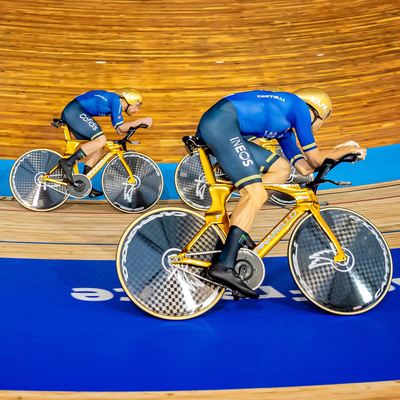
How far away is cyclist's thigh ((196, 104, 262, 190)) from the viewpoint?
204cm

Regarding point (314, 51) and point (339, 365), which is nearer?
point (339, 365)

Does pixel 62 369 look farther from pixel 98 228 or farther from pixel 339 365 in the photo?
pixel 98 228

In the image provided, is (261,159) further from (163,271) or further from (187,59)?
(187,59)

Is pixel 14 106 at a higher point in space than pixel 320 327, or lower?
higher

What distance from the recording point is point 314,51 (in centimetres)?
675

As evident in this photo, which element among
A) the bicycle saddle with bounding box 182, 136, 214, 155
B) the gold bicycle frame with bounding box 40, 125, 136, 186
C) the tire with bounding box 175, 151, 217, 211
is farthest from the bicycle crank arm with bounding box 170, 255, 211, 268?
the gold bicycle frame with bounding box 40, 125, 136, 186

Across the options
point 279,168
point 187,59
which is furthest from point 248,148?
point 187,59

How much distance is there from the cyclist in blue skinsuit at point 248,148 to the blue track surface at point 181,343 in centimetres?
26

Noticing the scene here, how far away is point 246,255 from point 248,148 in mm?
475

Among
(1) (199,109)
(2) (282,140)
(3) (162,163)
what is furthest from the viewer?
(1) (199,109)

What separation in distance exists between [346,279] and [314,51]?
525 centimetres

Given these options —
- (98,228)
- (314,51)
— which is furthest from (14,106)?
(314,51)

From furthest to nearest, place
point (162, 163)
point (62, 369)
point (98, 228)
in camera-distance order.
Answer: point (162, 163) → point (98, 228) → point (62, 369)

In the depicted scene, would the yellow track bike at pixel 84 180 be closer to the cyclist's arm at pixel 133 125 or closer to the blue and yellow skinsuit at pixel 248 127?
the cyclist's arm at pixel 133 125
